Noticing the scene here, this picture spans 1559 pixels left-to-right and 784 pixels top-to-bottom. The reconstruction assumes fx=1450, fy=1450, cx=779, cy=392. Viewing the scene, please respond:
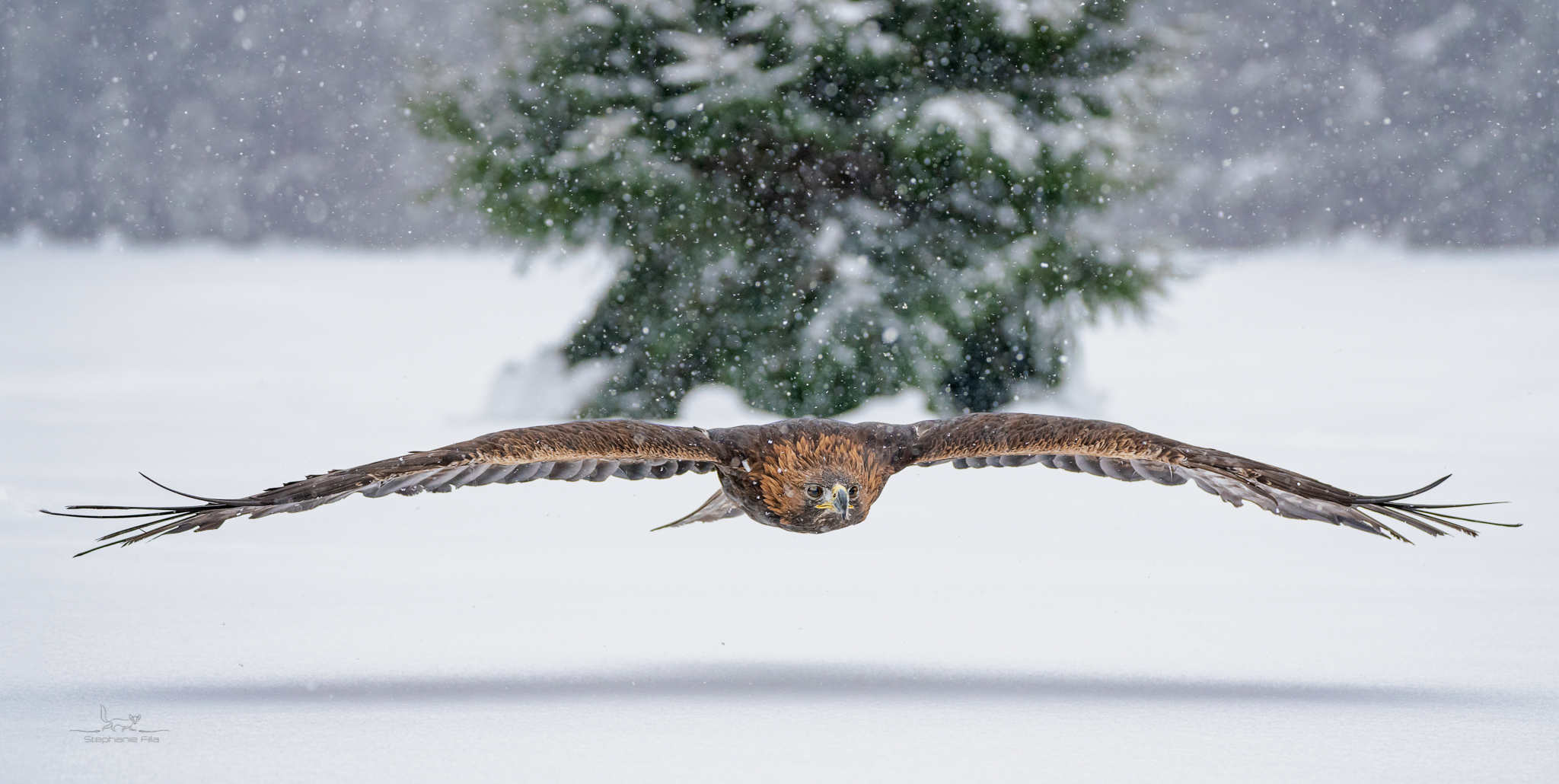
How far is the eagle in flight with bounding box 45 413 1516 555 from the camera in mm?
4934

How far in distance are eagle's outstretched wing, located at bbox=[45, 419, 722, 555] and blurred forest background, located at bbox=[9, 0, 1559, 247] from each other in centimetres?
2424

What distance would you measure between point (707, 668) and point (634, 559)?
246cm

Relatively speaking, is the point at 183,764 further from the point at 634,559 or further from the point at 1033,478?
the point at 1033,478

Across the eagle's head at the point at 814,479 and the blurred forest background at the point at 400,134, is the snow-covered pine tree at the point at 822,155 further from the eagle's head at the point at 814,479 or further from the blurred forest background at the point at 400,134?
the blurred forest background at the point at 400,134

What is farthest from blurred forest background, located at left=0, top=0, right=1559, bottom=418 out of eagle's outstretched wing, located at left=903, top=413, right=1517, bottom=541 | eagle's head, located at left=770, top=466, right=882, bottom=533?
eagle's head, located at left=770, top=466, right=882, bottom=533

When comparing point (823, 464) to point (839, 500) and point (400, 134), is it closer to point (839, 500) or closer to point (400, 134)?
point (839, 500)

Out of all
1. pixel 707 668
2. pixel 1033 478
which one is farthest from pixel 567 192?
pixel 707 668

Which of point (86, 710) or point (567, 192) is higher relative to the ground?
point (567, 192)

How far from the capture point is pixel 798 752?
4.49 metres

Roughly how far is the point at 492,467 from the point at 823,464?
3.96 ft

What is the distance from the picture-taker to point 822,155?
13.2m

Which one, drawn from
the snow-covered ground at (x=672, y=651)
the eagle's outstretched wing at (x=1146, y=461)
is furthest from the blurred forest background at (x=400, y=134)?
the eagle's outstretched wing at (x=1146, y=461)

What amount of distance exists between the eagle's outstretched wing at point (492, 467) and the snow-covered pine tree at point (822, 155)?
694 centimetres

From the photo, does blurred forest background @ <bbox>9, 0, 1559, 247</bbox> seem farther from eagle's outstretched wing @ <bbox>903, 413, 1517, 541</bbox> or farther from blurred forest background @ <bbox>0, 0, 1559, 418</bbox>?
eagle's outstretched wing @ <bbox>903, 413, 1517, 541</bbox>
